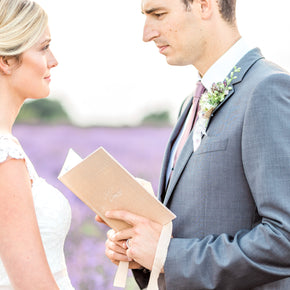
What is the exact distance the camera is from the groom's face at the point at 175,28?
9.60 ft

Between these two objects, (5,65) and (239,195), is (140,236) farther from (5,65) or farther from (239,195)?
(5,65)

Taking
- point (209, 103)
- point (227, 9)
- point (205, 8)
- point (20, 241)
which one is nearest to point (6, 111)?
point (20, 241)

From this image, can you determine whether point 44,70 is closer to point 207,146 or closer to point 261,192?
point 207,146

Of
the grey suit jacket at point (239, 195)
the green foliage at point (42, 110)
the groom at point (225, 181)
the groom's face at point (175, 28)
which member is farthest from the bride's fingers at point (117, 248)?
the green foliage at point (42, 110)

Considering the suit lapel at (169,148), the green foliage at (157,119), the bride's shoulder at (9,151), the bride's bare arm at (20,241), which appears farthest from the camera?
the green foliage at (157,119)

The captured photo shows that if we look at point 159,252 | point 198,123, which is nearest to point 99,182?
point 159,252

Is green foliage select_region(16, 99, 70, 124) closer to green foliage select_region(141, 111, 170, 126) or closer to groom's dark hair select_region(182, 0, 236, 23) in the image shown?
green foliage select_region(141, 111, 170, 126)

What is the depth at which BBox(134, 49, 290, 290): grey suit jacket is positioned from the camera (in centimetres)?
238

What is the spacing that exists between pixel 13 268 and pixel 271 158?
1.20 meters

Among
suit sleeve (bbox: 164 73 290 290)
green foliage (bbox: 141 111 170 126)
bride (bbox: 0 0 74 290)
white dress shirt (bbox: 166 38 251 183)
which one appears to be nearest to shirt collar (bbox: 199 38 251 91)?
white dress shirt (bbox: 166 38 251 183)

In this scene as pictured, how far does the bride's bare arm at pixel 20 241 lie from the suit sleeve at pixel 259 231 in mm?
562

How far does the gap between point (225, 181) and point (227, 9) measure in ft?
3.17

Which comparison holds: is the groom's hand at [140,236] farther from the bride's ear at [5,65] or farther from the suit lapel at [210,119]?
the bride's ear at [5,65]

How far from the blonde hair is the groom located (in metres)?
0.70
